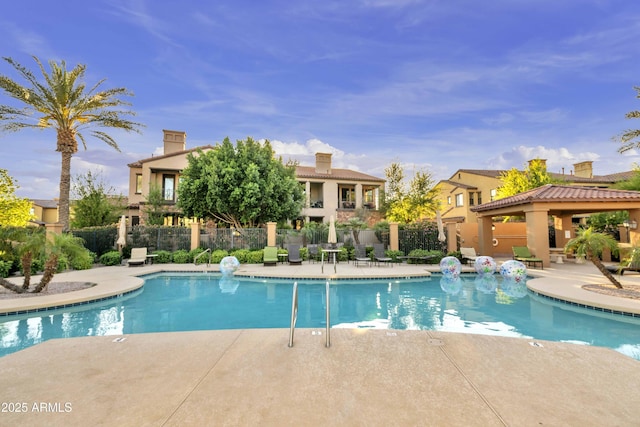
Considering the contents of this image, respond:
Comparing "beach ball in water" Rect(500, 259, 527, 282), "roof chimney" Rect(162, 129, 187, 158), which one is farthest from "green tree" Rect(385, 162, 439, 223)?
"roof chimney" Rect(162, 129, 187, 158)

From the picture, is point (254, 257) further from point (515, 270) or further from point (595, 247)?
point (595, 247)

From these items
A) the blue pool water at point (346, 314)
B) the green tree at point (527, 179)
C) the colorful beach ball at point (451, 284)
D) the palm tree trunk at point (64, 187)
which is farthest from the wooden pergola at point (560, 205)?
the palm tree trunk at point (64, 187)

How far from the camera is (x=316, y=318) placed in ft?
24.9

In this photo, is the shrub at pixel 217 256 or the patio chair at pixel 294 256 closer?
the patio chair at pixel 294 256

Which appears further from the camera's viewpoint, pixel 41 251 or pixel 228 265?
pixel 228 265

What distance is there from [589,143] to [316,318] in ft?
91.2

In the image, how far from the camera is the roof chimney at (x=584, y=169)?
3508 centimetres

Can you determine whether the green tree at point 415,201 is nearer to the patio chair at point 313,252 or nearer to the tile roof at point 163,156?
the patio chair at point 313,252

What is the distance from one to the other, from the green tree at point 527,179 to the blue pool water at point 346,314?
1992 cm

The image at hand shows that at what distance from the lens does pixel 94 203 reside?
80.1 ft

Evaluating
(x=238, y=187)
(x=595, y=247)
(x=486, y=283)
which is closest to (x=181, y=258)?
(x=238, y=187)

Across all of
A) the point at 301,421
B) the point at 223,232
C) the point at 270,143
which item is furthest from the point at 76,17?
the point at 301,421

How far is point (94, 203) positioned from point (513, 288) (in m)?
28.7

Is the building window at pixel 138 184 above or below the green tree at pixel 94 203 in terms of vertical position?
above
